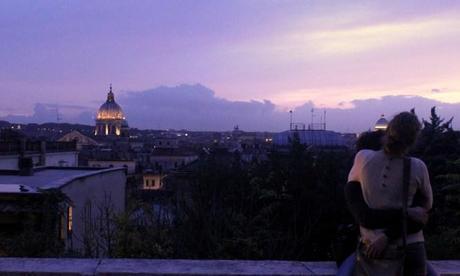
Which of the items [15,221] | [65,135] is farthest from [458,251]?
[65,135]

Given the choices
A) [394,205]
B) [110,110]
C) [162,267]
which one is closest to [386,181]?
[394,205]

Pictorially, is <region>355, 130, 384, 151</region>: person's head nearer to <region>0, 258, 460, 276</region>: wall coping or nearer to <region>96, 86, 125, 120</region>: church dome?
<region>0, 258, 460, 276</region>: wall coping

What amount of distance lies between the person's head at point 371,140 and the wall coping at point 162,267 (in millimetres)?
933

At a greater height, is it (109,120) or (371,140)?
(109,120)

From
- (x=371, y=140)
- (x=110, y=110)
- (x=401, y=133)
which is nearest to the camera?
(x=401, y=133)

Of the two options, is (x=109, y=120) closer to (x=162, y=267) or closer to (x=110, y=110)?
(x=110, y=110)

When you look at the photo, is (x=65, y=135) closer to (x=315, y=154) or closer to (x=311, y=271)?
(x=315, y=154)

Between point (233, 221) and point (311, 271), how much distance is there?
2.98m

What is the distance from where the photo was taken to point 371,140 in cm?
330

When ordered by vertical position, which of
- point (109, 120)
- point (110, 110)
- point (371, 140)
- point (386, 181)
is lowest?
point (386, 181)

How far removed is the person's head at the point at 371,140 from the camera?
3.28 meters

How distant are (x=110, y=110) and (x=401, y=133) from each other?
167849 mm

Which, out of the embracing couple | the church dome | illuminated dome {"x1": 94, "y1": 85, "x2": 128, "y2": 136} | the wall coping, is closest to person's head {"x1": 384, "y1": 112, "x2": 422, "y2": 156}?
the embracing couple

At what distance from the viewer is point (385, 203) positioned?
306cm
